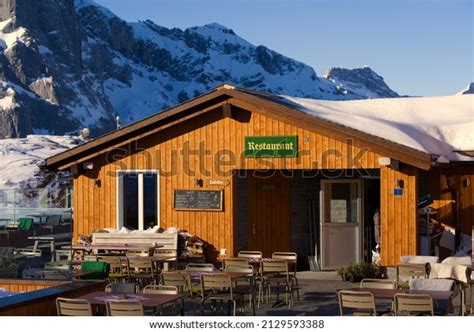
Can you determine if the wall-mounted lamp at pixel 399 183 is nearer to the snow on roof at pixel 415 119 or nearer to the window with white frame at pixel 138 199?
the snow on roof at pixel 415 119

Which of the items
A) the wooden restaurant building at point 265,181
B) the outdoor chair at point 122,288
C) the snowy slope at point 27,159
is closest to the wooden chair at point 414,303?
the outdoor chair at point 122,288

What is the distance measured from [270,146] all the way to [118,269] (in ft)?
13.1

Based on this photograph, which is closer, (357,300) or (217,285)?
(357,300)

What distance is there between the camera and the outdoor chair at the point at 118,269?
1548cm

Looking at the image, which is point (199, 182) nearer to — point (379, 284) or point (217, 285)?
point (217, 285)

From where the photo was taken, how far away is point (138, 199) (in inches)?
753

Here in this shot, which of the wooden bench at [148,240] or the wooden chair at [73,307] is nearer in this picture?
the wooden chair at [73,307]

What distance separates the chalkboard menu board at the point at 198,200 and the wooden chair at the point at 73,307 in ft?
28.7

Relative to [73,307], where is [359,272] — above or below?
below

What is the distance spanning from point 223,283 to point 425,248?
708cm

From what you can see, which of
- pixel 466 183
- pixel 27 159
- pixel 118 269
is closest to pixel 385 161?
pixel 466 183

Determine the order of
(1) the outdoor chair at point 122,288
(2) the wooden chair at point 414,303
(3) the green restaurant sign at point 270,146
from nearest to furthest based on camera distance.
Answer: (2) the wooden chair at point 414,303 → (1) the outdoor chair at point 122,288 → (3) the green restaurant sign at point 270,146

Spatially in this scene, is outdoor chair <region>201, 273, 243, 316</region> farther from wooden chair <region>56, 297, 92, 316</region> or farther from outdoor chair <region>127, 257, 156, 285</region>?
wooden chair <region>56, 297, 92, 316</region>

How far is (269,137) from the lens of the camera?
18.2m
